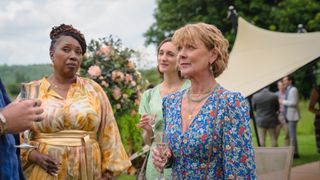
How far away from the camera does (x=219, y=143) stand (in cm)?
275

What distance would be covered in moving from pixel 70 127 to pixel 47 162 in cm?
28

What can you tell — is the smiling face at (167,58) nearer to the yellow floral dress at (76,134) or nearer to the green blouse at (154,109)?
the green blouse at (154,109)

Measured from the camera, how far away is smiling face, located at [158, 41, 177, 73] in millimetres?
→ 4223

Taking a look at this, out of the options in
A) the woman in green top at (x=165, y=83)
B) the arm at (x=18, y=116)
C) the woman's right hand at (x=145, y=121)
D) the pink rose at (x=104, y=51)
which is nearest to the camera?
the arm at (x=18, y=116)

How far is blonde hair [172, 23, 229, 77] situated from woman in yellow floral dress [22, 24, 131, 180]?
0.96 metres

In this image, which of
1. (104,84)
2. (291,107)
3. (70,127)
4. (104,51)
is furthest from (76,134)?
(291,107)

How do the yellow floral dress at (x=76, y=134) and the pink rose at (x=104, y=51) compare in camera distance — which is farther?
the pink rose at (x=104, y=51)

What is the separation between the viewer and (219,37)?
2.89m

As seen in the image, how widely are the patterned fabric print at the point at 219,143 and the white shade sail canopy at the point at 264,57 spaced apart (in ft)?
16.6

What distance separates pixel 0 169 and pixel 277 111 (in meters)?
9.53

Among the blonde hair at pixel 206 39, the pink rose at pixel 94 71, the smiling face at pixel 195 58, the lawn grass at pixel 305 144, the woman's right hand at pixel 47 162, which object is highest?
the pink rose at pixel 94 71

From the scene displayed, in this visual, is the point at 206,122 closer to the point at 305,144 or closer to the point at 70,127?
the point at 70,127

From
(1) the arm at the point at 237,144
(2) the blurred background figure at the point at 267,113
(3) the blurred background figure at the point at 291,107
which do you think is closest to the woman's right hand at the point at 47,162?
(1) the arm at the point at 237,144

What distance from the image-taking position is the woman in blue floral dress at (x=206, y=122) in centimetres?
271
